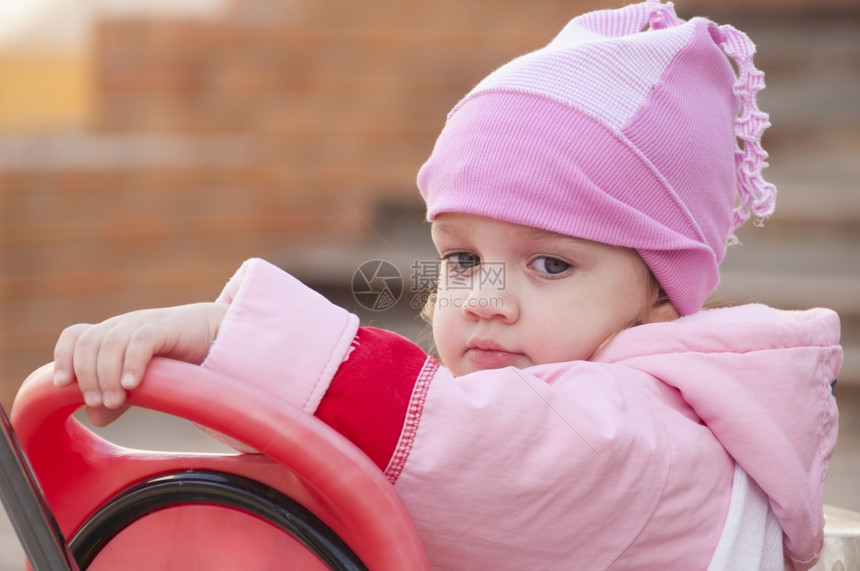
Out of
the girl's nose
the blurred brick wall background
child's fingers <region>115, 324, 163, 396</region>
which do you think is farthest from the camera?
the blurred brick wall background

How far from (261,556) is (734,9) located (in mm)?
3059

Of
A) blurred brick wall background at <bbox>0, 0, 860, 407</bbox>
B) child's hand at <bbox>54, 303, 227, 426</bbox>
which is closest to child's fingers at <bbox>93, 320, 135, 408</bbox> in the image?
child's hand at <bbox>54, 303, 227, 426</bbox>

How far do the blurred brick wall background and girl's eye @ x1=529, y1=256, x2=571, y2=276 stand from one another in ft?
6.52

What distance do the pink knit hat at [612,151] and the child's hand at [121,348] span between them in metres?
0.33

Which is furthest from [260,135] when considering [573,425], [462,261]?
[573,425]

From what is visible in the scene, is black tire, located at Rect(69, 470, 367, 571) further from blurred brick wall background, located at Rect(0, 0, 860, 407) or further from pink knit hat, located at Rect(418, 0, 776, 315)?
blurred brick wall background, located at Rect(0, 0, 860, 407)

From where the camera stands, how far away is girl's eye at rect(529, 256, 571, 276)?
0.93 metres

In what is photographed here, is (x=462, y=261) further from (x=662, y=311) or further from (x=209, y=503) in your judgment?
(x=209, y=503)

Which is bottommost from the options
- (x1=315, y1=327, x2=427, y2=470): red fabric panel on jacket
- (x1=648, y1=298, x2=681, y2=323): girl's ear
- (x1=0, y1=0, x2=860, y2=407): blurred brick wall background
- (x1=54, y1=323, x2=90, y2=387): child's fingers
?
(x1=0, y1=0, x2=860, y2=407): blurred brick wall background

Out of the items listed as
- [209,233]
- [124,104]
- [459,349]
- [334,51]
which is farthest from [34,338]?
[459,349]

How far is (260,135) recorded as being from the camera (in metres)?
3.21

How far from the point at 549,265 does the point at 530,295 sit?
4 centimetres

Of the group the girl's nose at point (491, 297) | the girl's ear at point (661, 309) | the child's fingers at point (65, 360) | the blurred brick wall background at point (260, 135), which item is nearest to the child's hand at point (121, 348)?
the child's fingers at point (65, 360)

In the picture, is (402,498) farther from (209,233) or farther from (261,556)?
(209,233)
